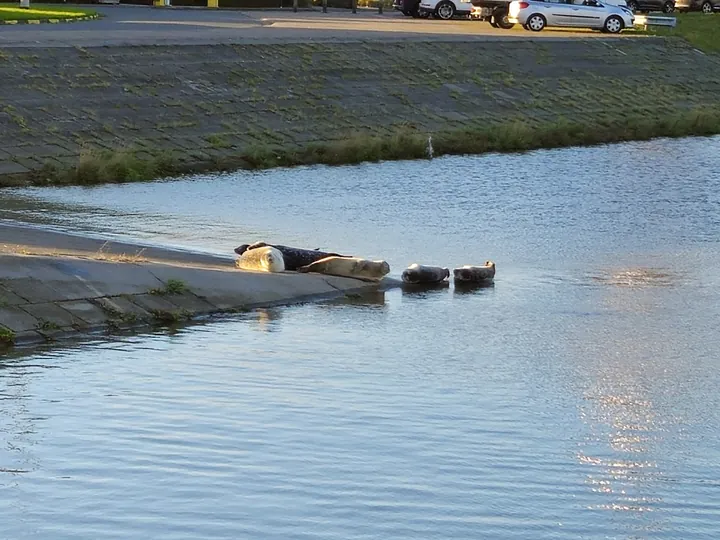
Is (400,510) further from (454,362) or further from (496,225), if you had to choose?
(496,225)

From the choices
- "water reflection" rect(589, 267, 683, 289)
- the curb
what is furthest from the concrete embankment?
the curb

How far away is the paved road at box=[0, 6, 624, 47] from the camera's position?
106 feet

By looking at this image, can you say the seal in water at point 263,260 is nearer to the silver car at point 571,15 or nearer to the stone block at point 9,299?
the stone block at point 9,299

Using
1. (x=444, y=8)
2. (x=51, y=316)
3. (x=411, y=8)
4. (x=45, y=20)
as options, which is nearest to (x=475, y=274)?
(x=51, y=316)

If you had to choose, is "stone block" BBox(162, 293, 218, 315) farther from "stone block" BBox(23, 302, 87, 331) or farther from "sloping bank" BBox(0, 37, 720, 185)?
"sloping bank" BBox(0, 37, 720, 185)

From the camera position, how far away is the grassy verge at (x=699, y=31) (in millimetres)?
45066

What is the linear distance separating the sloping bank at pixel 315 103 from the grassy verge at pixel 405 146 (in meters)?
0.04

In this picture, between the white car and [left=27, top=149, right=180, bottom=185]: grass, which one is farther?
the white car

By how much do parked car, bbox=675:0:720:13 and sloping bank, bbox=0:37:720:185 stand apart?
20.2 m

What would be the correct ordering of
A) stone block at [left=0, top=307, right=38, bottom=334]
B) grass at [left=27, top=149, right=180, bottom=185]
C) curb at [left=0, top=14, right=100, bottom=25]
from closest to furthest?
stone block at [left=0, top=307, right=38, bottom=334] < grass at [left=27, top=149, right=180, bottom=185] < curb at [left=0, top=14, right=100, bottom=25]

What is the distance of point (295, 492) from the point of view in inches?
Answer: 349

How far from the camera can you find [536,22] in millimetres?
46562

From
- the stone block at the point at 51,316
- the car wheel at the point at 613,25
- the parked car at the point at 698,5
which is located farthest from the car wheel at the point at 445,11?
the stone block at the point at 51,316

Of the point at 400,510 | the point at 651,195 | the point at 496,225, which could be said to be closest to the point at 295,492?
the point at 400,510
